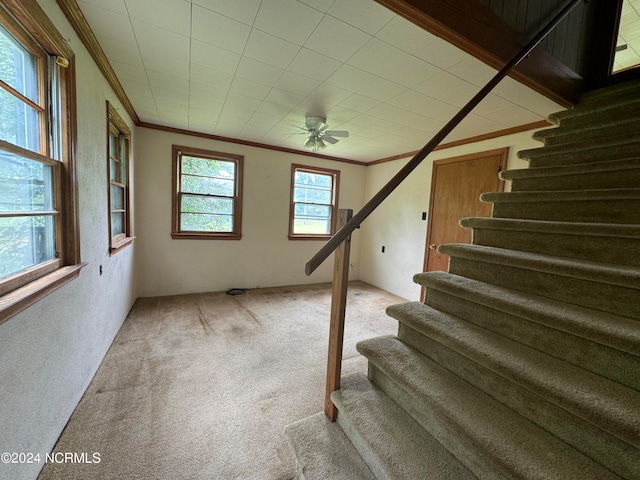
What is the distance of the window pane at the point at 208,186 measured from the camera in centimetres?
380

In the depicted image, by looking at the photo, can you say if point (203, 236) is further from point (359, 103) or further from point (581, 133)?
point (581, 133)

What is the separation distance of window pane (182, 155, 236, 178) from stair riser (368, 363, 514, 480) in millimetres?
3678

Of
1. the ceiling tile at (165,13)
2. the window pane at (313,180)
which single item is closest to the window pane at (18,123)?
the ceiling tile at (165,13)

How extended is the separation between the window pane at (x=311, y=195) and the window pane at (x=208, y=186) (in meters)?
1.12

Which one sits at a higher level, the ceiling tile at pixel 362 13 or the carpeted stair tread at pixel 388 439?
the ceiling tile at pixel 362 13

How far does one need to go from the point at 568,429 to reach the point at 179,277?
4206 millimetres

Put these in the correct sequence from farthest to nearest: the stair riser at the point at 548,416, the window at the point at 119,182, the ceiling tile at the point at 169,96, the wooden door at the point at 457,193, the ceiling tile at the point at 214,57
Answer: the wooden door at the point at 457,193, the window at the point at 119,182, the ceiling tile at the point at 169,96, the ceiling tile at the point at 214,57, the stair riser at the point at 548,416

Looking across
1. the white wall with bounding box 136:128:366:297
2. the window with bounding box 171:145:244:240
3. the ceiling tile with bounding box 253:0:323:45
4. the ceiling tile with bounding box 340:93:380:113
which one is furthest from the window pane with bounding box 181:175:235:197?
the ceiling tile with bounding box 253:0:323:45

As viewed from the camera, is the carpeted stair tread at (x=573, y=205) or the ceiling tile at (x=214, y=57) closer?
the carpeted stair tread at (x=573, y=205)

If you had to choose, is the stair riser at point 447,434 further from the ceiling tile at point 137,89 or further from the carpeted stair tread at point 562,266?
the ceiling tile at point 137,89

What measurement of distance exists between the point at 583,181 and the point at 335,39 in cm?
182

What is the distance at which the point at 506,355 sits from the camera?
3.42 ft

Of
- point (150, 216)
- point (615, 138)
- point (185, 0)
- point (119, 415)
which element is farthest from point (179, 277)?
point (615, 138)

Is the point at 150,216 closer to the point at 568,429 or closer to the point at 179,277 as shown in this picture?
the point at 179,277
